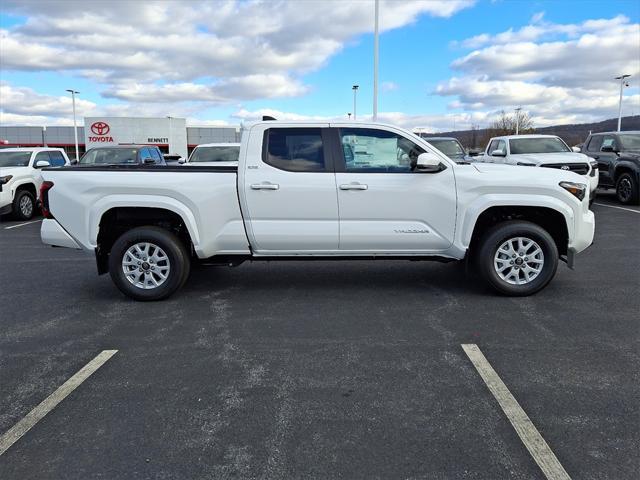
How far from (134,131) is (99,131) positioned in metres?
2.75

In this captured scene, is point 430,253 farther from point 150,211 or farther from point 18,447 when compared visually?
point 18,447

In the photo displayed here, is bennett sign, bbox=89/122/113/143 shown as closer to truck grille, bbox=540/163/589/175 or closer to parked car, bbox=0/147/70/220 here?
parked car, bbox=0/147/70/220

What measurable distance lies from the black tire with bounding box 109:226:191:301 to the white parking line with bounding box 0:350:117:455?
1416 millimetres

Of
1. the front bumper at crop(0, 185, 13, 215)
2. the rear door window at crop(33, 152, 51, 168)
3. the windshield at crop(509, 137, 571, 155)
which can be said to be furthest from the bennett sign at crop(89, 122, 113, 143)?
the windshield at crop(509, 137, 571, 155)

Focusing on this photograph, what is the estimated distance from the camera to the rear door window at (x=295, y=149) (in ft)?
18.8

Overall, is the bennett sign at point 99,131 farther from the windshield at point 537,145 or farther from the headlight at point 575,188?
the headlight at point 575,188

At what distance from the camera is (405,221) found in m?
5.71

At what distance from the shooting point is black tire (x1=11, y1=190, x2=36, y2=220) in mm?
A: 13266

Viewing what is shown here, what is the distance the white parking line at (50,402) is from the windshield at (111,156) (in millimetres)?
10908

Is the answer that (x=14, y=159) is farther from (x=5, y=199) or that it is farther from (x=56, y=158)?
(x=5, y=199)

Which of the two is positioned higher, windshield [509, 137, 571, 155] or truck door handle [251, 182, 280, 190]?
windshield [509, 137, 571, 155]

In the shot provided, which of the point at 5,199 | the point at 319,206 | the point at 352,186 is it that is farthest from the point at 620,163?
the point at 5,199

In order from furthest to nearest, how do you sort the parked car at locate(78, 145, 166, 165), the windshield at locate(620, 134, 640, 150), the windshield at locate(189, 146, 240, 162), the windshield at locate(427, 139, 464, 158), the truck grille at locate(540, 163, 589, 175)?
the windshield at locate(427, 139, 464, 158), the windshield at locate(620, 134, 640, 150), the parked car at locate(78, 145, 166, 165), the truck grille at locate(540, 163, 589, 175), the windshield at locate(189, 146, 240, 162)

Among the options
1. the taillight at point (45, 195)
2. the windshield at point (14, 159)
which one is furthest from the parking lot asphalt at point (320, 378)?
the windshield at point (14, 159)
